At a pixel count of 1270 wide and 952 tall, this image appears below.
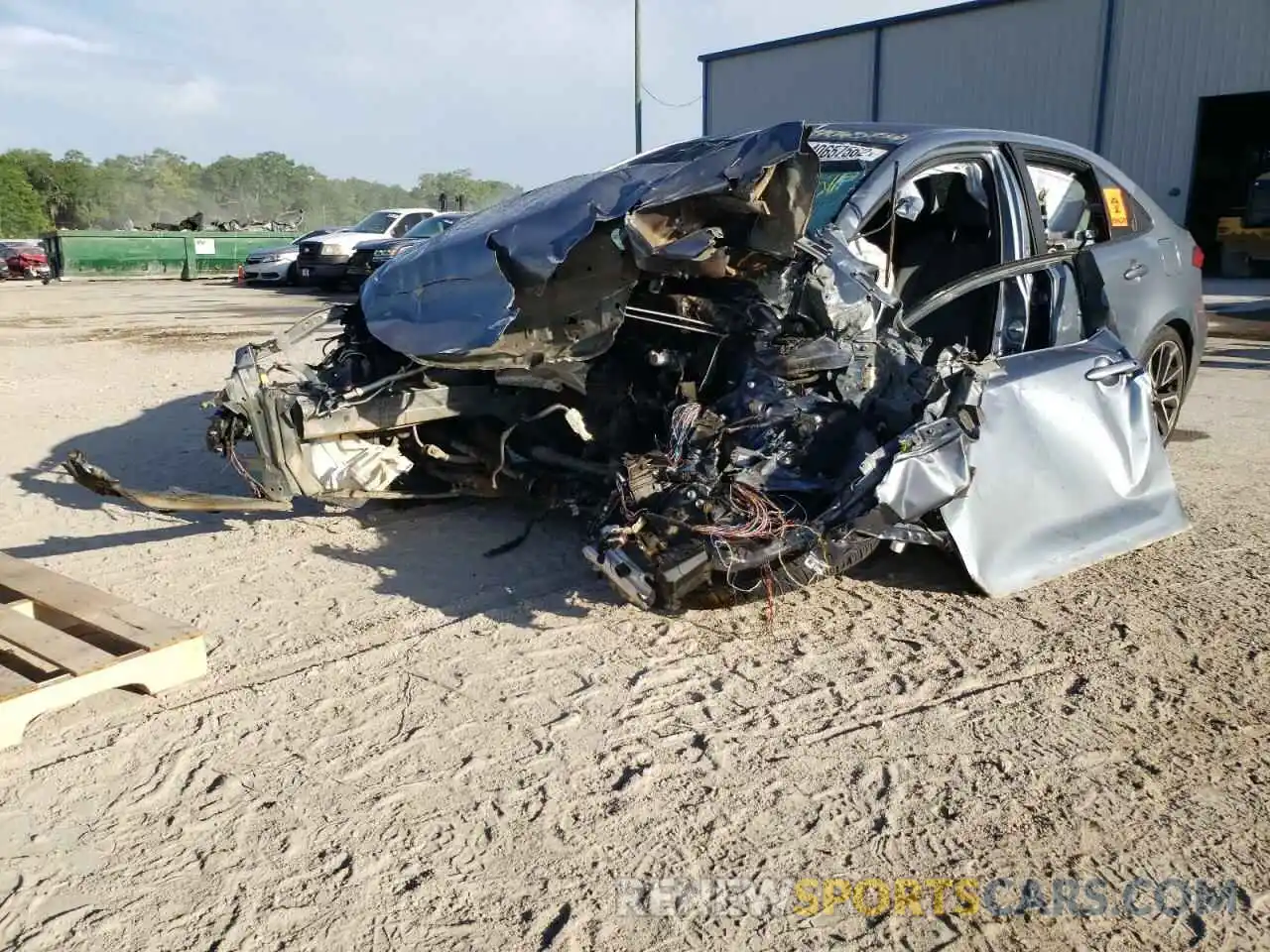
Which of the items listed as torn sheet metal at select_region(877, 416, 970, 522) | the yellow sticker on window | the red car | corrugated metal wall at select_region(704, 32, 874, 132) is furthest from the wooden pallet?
the red car

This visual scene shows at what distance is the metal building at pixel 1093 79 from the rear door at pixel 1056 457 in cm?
2169

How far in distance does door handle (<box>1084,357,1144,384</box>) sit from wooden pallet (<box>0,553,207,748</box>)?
12.3ft

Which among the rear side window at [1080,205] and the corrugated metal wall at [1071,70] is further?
the corrugated metal wall at [1071,70]

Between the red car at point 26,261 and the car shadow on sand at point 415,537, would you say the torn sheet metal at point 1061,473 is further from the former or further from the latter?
the red car at point 26,261

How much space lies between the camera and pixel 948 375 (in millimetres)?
4031

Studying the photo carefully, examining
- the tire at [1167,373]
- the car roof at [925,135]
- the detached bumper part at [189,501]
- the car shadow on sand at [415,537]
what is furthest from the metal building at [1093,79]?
the detached bumper part at [189,501]

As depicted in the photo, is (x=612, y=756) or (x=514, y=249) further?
(x=514, y=249)

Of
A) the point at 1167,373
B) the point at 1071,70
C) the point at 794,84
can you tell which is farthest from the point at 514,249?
the point at 794,84

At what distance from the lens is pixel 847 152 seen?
15.8ft

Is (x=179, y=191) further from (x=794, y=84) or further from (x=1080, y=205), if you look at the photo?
(x=1080, y=205)

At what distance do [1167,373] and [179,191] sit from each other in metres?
88.3

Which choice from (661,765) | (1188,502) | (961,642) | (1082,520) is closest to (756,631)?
(961,642)

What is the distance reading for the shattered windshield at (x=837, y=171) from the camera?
4.46m

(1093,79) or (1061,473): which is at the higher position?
(1093,79)
